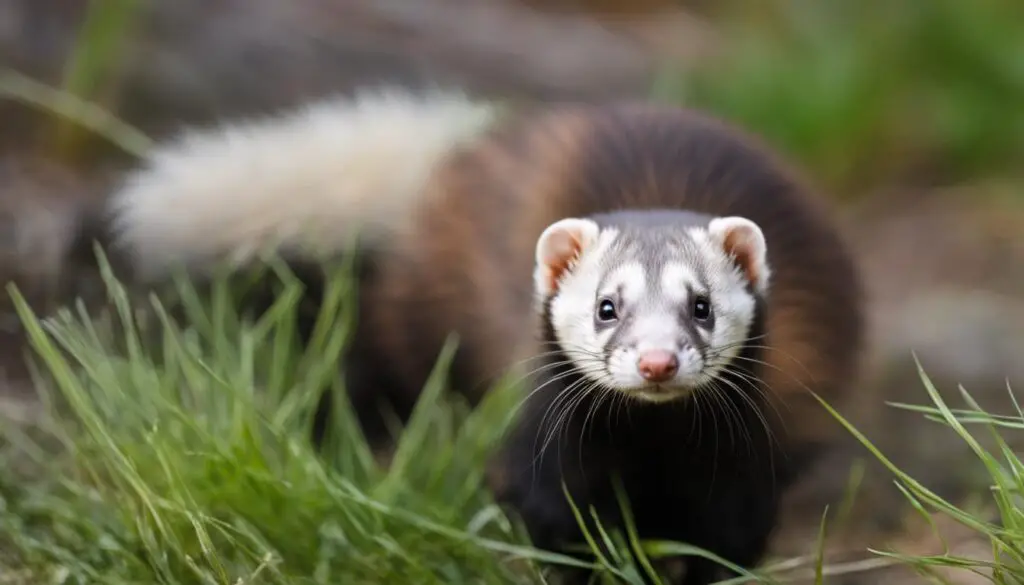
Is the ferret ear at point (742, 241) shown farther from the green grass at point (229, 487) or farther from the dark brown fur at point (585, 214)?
the green grass at point (229, 487)

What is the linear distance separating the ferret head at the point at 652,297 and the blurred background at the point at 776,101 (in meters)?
1.01

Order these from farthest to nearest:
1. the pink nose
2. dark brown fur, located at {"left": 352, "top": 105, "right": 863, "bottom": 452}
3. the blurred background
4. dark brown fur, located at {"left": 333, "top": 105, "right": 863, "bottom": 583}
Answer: the blurred background → dark brown fur, located at {"left": 352, "top": 105, "right": 863, "bottom": 452} → dark brown fur, located at {"left": 333, "top": 105, "right": 863, "bottom": 583} → the pink nose

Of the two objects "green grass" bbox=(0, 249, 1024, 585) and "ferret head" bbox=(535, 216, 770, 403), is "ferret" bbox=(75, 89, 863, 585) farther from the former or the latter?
"green grass" bbox=(0, 249, 1024, 585)

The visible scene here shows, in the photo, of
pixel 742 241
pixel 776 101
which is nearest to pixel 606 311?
pixel 742 241

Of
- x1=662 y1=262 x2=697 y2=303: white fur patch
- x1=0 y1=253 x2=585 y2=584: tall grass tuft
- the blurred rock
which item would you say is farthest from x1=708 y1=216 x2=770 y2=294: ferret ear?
the blurred rock

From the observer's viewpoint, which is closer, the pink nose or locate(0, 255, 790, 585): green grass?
the pink nose

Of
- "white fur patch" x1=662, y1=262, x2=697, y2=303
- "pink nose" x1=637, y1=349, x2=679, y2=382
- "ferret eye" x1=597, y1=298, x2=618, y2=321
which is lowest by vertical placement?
"pink nose" x1=637, y1=349, x2=679, y2=382

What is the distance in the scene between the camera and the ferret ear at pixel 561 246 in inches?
99.0

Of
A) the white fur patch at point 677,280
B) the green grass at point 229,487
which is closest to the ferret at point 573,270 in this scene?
the white fur patch at point 677,280

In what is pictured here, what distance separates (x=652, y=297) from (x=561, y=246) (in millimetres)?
285

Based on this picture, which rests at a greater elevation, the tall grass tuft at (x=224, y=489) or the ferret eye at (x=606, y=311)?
the ferret eye at (x=606, y=311)

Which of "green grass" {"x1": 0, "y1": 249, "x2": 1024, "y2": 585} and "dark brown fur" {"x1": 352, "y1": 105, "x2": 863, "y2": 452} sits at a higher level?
"dark brown fur" {"x1": 352, "y1": 105, "x2": 863, "y2": 452}

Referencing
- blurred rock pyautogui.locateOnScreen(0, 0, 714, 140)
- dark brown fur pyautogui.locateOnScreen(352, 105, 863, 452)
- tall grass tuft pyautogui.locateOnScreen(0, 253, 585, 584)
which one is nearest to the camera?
tall grass tuft pyautogui.locateOnScreen(0, 253, 585, 584)

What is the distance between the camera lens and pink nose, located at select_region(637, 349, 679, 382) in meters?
2.16
